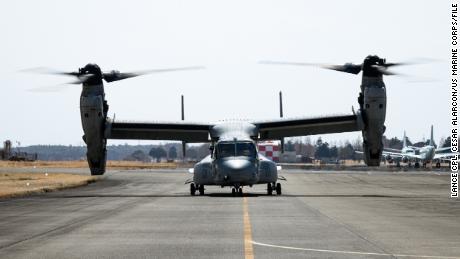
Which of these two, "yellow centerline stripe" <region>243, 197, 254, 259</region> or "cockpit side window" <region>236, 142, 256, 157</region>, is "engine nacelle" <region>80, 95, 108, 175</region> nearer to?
"cockpit side window" <region>236, 142, 256, 157</region>

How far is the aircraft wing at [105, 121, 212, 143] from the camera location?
137 feet

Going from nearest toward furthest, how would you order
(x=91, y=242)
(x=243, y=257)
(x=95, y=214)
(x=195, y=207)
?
(x=243, y=257), (x=91, y=242), (x=95, y=214), (x=195, y=207)

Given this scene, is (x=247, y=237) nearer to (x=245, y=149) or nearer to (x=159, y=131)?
(x=245, y=149)

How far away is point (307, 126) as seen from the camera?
141ft

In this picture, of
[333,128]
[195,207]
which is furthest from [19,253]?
[333,128]

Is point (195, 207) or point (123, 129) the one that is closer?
point (195, 207)

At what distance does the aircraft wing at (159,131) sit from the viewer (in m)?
41.7

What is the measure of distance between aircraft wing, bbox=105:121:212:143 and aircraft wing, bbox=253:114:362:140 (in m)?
2.96

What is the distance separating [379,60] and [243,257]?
86.0ft

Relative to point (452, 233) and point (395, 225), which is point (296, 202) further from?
point (452, 233)

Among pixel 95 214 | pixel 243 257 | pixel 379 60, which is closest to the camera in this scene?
pixel 243 257

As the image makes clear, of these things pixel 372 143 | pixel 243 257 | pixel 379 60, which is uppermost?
pixel 379 60

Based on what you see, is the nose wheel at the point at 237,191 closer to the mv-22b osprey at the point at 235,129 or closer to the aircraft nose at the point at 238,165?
the mv-22b osprey at the point at 235,129

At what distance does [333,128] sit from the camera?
1710 inches
